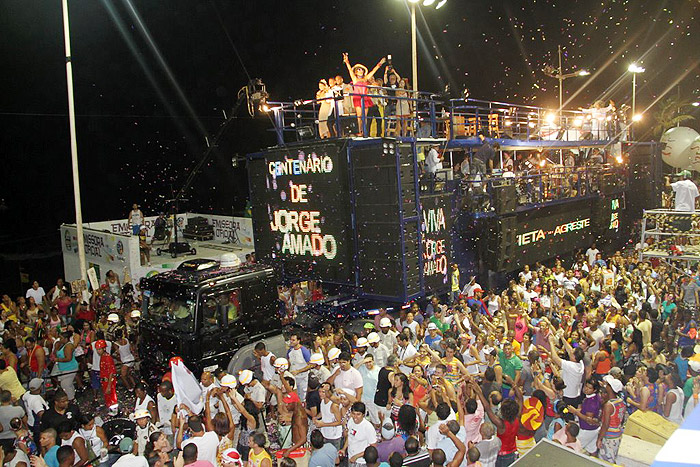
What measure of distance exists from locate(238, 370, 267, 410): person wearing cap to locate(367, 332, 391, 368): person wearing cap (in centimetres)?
192

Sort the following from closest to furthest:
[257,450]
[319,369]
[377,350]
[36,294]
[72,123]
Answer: [257,450]
[319,369]
[377,350]
[72,123]
[36,294]

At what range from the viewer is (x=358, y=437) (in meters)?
6.43

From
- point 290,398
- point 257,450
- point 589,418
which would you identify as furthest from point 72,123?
point 589,418

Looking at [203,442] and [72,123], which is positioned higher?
[72,123]

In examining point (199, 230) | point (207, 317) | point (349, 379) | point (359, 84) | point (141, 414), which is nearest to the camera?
point (141, 414)

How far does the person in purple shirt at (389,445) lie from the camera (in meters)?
6.09

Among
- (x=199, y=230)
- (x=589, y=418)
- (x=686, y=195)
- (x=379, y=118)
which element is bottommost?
(x=589, y=418)

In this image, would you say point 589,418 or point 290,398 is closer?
point 589,418

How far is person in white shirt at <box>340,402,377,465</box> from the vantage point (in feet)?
21.0

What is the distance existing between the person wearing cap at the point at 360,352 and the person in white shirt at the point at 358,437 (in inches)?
80.4

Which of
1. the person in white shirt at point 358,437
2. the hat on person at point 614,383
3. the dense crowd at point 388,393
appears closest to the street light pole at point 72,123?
the dense crowd at point 388,393

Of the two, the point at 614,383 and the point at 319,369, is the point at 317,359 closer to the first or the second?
the point at 319,369

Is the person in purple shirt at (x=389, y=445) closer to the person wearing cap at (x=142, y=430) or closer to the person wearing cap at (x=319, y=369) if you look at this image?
the person wearing cap at (x=319, y=369)

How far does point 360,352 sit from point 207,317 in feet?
8.91
